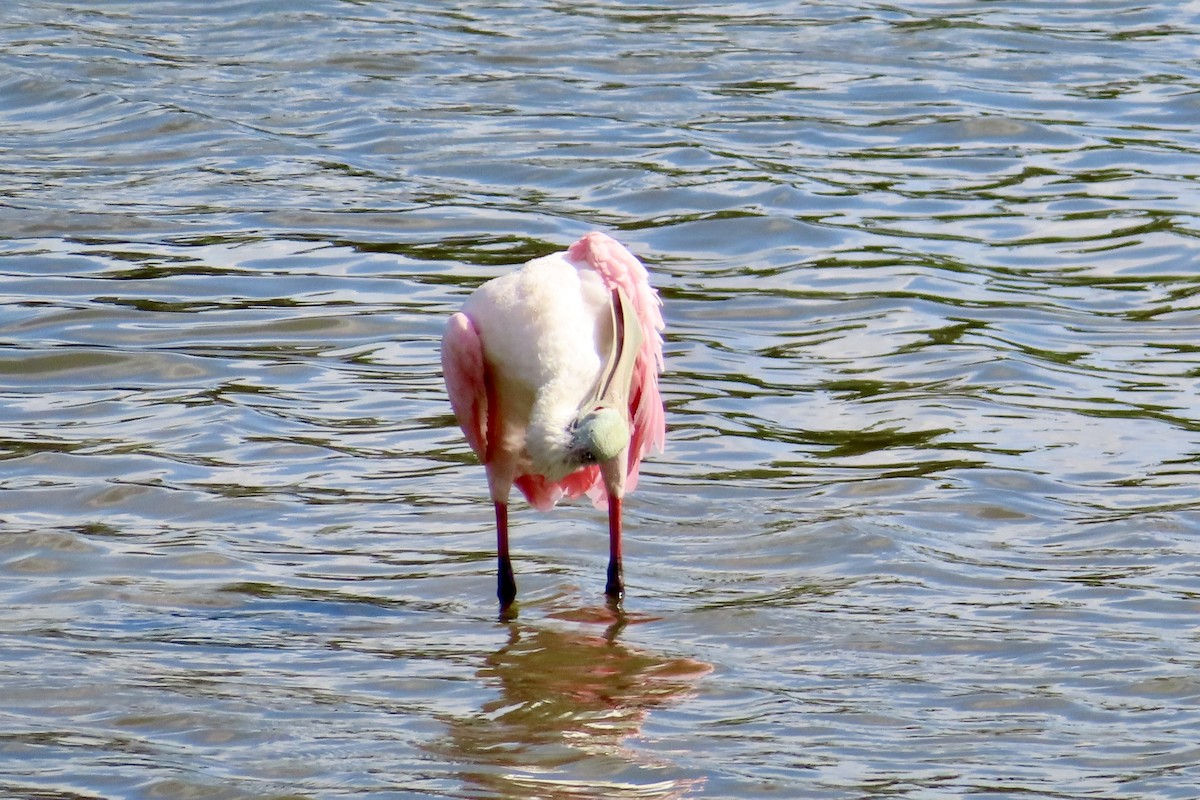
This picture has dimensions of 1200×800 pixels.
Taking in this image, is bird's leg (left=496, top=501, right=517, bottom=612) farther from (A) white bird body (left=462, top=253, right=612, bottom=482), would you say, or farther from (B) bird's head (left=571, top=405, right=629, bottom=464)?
(B) bird's head (left=571, top=405, right=629, bottom=464)

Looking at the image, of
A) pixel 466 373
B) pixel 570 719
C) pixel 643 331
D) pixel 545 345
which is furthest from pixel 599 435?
pixel 570 719

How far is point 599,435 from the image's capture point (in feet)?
23.6

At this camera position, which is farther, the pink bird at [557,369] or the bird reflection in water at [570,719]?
the pink bird at [557,369]

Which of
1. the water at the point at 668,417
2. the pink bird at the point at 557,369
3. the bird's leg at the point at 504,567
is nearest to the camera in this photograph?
the water at the point at 668,417

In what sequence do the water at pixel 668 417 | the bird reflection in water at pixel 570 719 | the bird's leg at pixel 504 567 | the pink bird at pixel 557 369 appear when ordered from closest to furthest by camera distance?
the bird reflection in water at pixel 570 719
the water at pixel 668 417
the pink bird at pixel 557 369
the bird's leg at pixel 504 567

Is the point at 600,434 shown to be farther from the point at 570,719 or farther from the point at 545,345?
the point at 570,719

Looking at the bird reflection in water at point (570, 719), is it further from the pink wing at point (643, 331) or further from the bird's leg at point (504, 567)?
the pink wing at point (643, 331)

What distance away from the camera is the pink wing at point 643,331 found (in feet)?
25.8

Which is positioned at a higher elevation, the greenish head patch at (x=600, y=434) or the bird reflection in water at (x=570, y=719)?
the greenish head patch at (x=600, y=434)

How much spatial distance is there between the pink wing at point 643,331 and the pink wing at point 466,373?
542 millimetres

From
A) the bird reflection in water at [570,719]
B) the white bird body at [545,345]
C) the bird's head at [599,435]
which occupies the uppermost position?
the white bird body at [545,345]

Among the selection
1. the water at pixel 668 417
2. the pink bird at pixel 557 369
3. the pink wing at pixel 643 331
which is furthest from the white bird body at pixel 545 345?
the water at pixel 668 417

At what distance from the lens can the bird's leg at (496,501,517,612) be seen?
7.80m

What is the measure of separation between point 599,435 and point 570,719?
3.26ft
